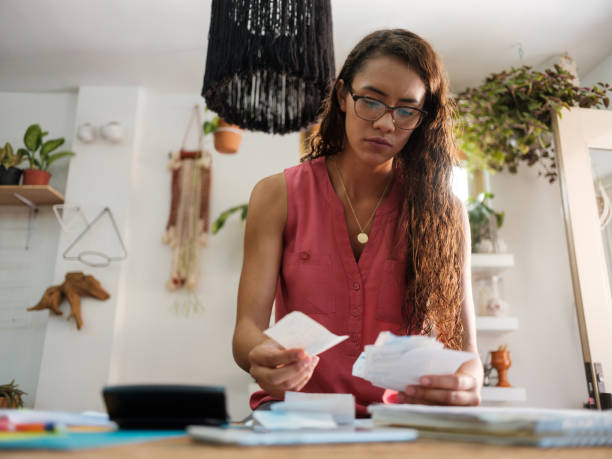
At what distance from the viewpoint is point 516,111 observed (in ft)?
8.97

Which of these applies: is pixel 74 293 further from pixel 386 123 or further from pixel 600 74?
pixel 600 74

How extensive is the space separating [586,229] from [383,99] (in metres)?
1.73

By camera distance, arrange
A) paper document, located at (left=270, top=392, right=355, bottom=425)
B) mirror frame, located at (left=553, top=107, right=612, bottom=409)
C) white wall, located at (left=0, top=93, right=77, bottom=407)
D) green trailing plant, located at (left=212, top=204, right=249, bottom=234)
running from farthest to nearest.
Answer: white wall, located at (left=0, top=93, right=77, bottom=407) → green trailing plant, located at (left=212, top=204, right=249, bottom=234) → mirror frame, located at (left=553, top=107, right=612, bottom=409) → paper document, located at (left=270, top=392, right=355, bottom=425)

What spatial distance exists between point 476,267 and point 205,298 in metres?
1.73

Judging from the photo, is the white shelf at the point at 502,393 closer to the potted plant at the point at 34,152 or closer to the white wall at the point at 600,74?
the white wall at the point at 600,74

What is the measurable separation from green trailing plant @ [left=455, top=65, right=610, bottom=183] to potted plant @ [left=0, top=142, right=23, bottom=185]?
8.95 ft

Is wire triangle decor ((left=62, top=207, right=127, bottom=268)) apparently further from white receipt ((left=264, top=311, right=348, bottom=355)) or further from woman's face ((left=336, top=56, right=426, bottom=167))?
white receipt ((left=264, top=311, right=348, bottom=355))

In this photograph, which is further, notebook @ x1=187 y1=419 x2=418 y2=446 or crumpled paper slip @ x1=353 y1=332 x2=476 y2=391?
crumpled paper slip @ x1=353 y1=332 x2=476 y2=391

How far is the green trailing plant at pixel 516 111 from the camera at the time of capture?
266 centimetres

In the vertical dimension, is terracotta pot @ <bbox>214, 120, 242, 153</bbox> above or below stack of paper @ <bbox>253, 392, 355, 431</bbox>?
above

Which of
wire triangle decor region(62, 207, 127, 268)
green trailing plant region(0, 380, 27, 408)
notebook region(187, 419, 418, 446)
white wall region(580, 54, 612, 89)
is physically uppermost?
white wall region(580, 54, 612, 89)

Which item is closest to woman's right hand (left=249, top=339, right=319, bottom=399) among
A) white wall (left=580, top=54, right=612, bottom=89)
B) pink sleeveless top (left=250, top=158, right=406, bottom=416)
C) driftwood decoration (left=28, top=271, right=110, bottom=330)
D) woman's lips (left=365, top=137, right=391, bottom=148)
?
pink sleeveless top (left=250, top=158, right=406, bottom=416)

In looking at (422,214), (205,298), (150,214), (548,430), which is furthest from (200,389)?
(150,214)

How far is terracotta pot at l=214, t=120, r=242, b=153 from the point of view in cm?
305
